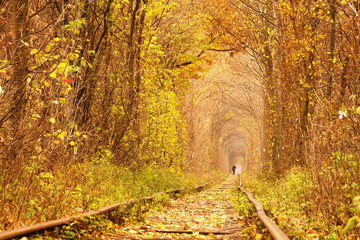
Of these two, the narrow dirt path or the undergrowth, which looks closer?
the undergrowth

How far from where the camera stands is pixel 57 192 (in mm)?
7121

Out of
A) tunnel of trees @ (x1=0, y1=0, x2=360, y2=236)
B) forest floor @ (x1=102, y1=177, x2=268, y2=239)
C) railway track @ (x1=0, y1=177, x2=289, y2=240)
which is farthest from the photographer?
forest floor @ (x1=102, y1=177, x2=268, y2=239)

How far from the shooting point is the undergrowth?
5570mm

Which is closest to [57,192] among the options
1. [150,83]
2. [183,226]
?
[183,226]

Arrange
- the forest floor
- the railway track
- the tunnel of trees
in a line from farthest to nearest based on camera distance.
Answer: the forest floor < the tunnel of trees < the railway track

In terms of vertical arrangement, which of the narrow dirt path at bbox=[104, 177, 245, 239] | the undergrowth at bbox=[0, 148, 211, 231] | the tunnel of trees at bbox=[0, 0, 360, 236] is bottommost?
Answer: the narrow dirt path at bbox=[104, 177, 245, 239]

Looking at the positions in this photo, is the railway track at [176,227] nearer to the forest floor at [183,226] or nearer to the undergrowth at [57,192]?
the forest floor at [183,226]

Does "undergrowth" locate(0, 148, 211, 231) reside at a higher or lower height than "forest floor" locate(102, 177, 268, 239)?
higher

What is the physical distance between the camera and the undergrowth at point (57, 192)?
5.57 m

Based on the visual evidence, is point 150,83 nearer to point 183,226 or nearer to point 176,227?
point 183,226

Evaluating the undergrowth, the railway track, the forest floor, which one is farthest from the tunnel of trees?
the forest floor

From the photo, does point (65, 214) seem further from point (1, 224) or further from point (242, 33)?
point (242, 33)

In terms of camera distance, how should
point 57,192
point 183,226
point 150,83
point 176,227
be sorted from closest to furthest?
point 57,192 < point 176,227 < point 183,226 < point 150,83

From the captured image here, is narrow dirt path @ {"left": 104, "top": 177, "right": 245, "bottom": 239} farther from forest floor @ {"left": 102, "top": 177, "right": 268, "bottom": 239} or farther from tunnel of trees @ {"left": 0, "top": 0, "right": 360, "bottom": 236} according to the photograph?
tunnel of trees @ {"left": 0, "top": 0, "right": 360, "bottom": 236}
